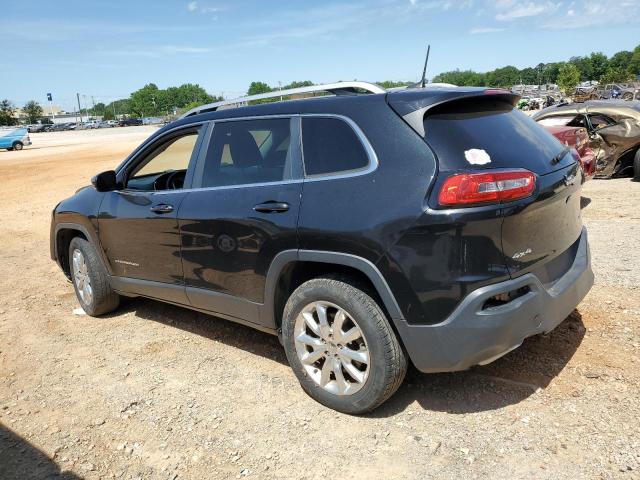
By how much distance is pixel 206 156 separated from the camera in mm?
4129

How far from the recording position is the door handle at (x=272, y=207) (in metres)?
3.42

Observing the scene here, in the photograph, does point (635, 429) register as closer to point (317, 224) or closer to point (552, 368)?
point (552, 368)

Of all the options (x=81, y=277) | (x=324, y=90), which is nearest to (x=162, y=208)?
(x=324, y=90)

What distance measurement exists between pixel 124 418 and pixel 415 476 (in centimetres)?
184

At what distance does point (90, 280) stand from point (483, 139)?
12.3 ft

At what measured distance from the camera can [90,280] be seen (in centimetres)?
517

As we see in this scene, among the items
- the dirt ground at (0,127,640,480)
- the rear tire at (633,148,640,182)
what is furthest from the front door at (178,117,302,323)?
the rear tire at (633,148,640,182)

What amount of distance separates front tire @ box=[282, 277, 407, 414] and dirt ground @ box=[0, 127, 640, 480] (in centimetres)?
17

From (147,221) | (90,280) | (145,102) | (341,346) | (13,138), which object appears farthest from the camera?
(145,102)

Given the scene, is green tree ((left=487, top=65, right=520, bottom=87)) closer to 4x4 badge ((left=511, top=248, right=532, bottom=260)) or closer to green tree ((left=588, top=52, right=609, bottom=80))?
green tree ((left=588, top=52, right=609, bottom=80))

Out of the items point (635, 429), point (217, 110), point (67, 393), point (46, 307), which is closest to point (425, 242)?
point (635, 429)

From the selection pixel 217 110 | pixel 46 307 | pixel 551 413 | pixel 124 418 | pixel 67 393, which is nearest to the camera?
pixel 551 413

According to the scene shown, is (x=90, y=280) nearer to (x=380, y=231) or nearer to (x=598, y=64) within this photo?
(x=380, y=231)

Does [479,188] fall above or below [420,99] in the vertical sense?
below
